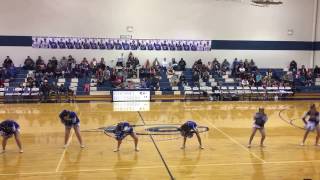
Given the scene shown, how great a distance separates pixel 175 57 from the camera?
1404 inches

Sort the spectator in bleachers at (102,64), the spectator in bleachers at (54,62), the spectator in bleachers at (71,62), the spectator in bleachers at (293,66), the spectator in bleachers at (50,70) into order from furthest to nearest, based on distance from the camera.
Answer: the spectator in bleachers at (293,66) < the spectator in bleachers at (102,64) < the spectator in bleachers at (71,62) < the spectator in bleachers at (54,62) < the spectator in bleachers at (50,70)

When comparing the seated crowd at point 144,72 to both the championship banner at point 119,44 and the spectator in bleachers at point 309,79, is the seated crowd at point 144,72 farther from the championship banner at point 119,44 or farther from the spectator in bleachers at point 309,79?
the championship banner at point 119,44

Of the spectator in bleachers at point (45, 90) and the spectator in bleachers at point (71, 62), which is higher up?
the spectator in bleachers at point (71, 62)

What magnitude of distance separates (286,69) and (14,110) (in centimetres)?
2434

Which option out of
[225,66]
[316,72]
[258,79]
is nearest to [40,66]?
[225,66]

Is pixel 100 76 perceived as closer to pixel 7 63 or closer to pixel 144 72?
pixel 144 72

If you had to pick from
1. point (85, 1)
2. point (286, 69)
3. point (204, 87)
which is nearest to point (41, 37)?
point (85, 1)

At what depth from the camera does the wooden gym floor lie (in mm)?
12422

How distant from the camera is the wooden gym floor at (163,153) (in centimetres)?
1242

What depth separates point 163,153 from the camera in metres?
14.8

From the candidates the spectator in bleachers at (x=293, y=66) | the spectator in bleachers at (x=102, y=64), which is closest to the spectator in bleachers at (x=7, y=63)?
the spectator in bleachers at (x=102, y=64)

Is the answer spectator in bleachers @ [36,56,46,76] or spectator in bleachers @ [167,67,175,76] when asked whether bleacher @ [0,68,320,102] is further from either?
spectator in bleachers @ [36,56,46,76]

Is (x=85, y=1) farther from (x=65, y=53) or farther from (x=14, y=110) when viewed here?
(x=14, y=110)

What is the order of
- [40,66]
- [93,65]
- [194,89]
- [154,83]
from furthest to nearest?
[93,65], [40,66], [154,83], [194,89]
